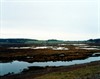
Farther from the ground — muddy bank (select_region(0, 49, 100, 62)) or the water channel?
muddy bank (select_region(0, 49, 100, 62))

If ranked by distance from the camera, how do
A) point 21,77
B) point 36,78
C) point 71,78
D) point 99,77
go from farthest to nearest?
point 21,77
point 36,78
point 71,78
point 99,77

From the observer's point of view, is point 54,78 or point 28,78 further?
point 28,78

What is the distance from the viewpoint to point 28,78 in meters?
29.5

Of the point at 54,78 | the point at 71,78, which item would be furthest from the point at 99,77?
the point at 54,78

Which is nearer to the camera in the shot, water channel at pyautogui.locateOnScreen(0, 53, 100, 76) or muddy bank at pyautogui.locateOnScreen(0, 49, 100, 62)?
water channel at pyautogui.locateOnScreen(0, 53, 100, 76)

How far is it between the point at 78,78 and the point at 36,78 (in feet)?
17.7

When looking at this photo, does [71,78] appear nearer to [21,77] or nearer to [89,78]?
[89,78]

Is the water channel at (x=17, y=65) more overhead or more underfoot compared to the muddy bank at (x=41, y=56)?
more underfoot

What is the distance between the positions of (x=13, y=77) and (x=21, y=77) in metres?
1.11

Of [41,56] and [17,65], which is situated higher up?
[41,56]

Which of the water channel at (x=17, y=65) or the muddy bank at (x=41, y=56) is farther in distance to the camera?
the muddy bank at (x=41, y=56)

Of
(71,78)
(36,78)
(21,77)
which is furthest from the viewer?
(21,77)

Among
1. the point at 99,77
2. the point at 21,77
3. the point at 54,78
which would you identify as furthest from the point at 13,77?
the point at 99,77

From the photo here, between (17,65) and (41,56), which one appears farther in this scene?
(41,56)
